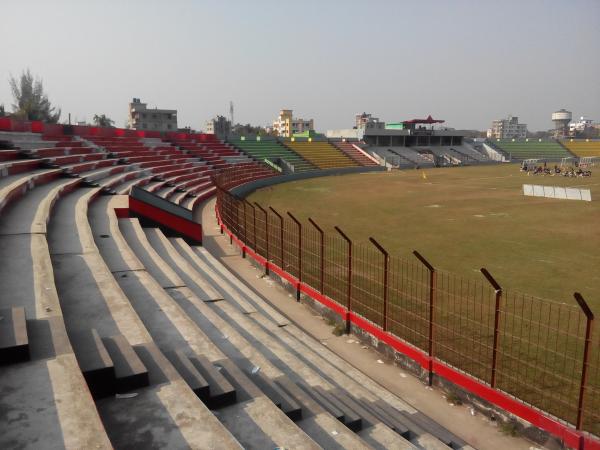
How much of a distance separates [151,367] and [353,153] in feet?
206

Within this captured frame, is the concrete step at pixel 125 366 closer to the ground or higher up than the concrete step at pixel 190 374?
higher up

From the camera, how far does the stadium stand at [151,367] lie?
11.6 feet

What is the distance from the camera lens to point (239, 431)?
4.06 m

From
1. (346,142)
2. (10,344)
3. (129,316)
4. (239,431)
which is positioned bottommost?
(239,431)

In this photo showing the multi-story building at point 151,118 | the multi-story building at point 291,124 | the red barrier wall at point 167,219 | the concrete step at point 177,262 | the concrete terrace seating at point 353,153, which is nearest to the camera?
the concrete step at point 177,262

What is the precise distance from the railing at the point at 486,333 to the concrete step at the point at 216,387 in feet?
11.4

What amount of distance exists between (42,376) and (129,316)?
6.46ft

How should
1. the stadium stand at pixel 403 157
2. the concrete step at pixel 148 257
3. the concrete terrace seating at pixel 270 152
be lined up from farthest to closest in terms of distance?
the stadium stand at pixel 403 157 < the concrete terrace seating at pixel 270 152 < the concrete step at pixel 148 257

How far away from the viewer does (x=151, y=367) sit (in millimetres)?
4574

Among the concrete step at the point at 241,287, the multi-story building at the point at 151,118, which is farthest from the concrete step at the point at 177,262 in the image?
the multi-story building at the point at 151,118

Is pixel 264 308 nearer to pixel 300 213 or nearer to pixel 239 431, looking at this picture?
pixel 239 431

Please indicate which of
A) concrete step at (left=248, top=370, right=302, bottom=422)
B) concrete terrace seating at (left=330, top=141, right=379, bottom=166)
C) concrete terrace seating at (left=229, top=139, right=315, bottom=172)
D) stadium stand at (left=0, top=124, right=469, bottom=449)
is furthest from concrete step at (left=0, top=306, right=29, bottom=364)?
concrete terrace seating at (left=330, top=141, right=379, bottom=166)

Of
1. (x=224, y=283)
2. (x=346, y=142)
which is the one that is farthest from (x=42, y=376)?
(x=346, y=142)

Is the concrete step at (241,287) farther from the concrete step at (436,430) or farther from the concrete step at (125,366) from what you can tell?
the concrete step at (125,366)
